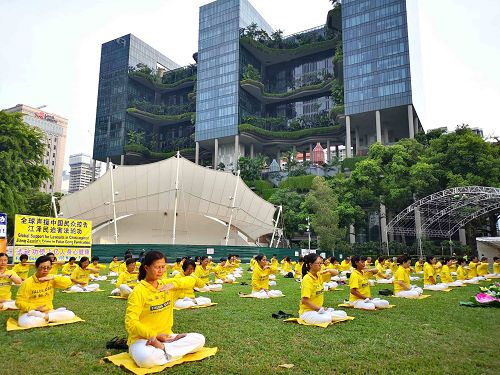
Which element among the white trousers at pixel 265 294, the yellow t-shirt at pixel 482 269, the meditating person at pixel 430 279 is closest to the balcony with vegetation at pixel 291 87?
the yellow t-shirt at pixel 482 269

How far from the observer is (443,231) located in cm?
3422

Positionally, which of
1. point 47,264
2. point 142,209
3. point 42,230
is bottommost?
point 47,264

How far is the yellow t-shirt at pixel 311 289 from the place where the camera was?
7.03 metres

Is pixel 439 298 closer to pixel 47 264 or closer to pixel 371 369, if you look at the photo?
pixel 371 369

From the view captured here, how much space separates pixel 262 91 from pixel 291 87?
7.11 meters

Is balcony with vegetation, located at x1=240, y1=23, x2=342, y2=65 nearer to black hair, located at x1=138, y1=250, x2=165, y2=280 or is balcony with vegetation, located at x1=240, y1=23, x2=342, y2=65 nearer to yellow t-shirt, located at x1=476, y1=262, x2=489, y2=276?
yellow t-shirt, located at x1=476, y1=262, x2=489, y2=276

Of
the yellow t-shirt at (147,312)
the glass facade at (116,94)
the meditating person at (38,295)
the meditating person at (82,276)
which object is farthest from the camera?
the glass facade at (116,94)

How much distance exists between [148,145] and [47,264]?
237 ft

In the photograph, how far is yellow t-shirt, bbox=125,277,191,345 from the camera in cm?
457

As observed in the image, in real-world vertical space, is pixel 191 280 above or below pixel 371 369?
above

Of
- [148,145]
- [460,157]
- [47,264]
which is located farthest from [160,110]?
[47,264]

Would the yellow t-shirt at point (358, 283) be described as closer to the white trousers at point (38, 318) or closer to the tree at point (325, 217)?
the white trousers at point (38, 318)

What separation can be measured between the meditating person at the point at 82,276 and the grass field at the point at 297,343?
200cm

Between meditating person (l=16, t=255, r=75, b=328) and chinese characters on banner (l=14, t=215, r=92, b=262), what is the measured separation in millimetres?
11918
